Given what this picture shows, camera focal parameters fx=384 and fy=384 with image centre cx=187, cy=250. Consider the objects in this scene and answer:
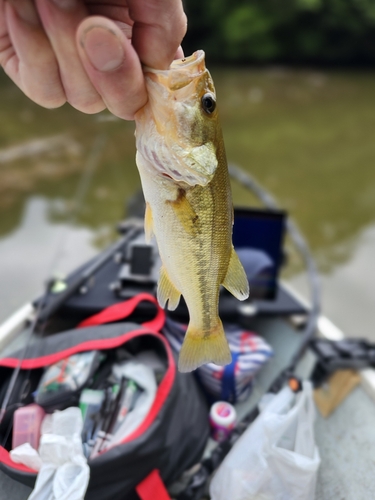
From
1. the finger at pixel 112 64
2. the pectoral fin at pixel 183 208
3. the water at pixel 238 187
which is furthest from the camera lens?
the water at pixel 238 187

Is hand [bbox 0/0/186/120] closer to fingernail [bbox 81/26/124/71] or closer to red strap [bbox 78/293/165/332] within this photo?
fingernail [bbox 81/26/124/71]

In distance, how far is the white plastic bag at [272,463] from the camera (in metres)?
1.33

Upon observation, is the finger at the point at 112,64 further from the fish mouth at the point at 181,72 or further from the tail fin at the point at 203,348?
the tail fin at the point at 203,348

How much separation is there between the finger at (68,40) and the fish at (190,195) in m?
0.12

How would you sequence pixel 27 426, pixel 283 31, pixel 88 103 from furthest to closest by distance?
pixel 283 31 < pixel 27 426 < pixel 88 103

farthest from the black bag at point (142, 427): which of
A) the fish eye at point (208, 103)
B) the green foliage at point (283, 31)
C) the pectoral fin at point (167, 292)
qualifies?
the green foliage at point (283, 31)

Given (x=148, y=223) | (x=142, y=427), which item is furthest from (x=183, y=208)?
(x=142, y=427)

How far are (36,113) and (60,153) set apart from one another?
8.97ft

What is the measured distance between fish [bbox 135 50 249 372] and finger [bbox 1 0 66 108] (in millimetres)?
174

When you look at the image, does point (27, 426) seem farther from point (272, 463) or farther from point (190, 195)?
point (190, 195)

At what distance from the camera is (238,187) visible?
576 cm

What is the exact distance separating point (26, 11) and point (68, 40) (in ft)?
0.27

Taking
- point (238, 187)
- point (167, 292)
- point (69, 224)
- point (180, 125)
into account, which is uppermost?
point (180, 125)

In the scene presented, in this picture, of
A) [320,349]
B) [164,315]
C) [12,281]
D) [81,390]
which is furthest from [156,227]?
[12,281]
